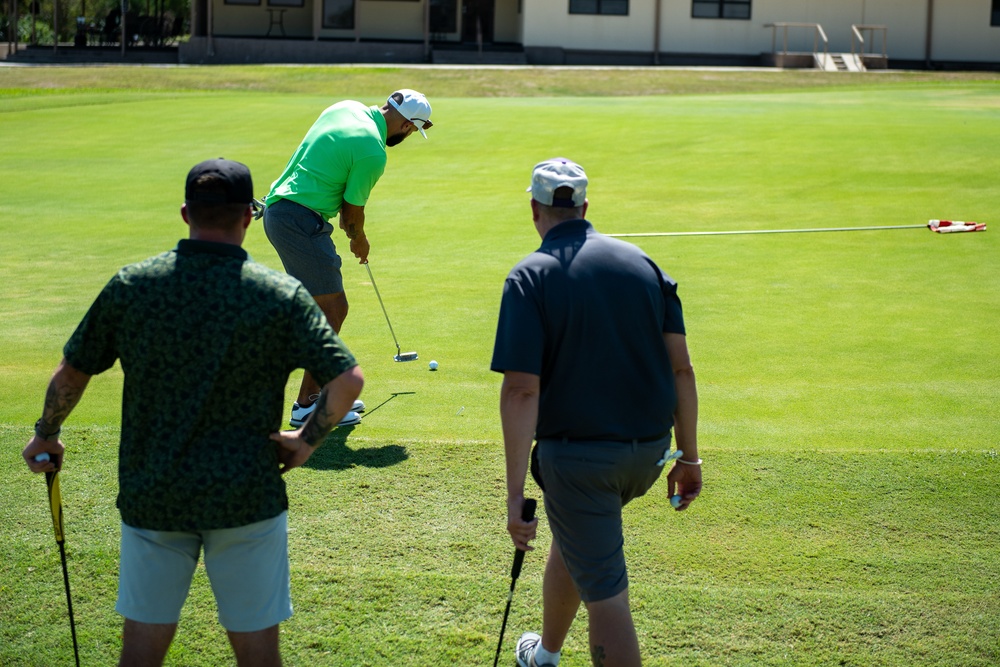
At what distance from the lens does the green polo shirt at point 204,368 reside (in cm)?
329

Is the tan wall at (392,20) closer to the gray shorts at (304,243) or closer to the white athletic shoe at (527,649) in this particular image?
the gray shorts at (304,243)

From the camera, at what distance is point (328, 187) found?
714 cm

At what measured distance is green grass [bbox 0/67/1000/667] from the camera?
4.58 meters

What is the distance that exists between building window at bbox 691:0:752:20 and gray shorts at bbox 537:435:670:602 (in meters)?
44.8

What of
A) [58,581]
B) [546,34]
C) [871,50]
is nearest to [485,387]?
[58,581]

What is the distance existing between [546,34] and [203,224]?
143 ft

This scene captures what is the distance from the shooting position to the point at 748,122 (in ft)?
69.4

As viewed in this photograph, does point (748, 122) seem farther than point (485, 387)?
Yes

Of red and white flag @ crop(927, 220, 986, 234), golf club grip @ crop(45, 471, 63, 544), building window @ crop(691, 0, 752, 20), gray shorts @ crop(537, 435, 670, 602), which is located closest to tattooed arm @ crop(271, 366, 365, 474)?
gray shorts @ crop(537, 435, 670, 602)

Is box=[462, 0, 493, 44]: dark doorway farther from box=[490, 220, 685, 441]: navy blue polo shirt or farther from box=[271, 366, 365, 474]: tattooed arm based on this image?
box=[271, 366, 365, 474]: tattooed arm

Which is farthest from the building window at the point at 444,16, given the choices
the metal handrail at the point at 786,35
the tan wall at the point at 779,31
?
the metal handrail at the point at 786,35

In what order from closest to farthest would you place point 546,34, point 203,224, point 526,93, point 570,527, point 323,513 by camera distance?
point 203,224 < point 570,527 < point 323,513 < point 526,93 < point 546,34

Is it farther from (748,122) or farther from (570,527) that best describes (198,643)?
(748,122)

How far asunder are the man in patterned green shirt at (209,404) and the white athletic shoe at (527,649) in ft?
3.81
